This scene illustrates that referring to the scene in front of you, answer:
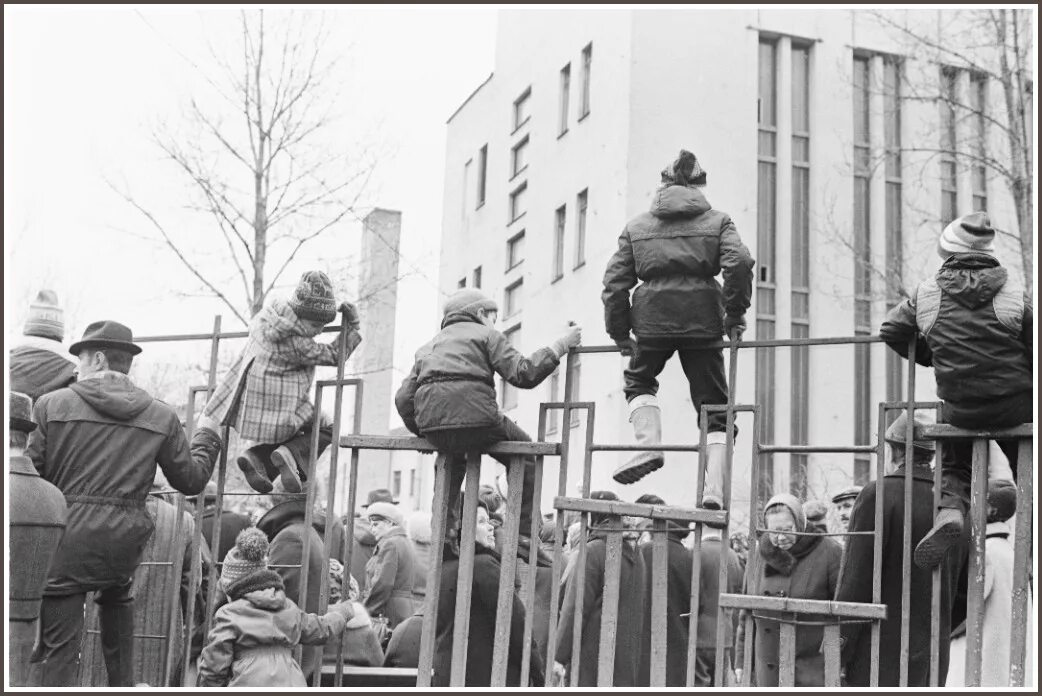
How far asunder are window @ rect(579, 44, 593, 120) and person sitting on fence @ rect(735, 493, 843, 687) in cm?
1840

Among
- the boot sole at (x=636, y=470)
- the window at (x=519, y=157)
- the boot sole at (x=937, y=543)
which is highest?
the window at (x=519, y=157)

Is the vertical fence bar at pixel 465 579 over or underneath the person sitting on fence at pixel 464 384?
underneath

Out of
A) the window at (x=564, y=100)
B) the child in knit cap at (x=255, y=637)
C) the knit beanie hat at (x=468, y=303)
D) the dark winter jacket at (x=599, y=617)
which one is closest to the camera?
the child in knit cap at (x=255, y=637)

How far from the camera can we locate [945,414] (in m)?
5.56

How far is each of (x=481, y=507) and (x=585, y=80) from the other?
1818 cm

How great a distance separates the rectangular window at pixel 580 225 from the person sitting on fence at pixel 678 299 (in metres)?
16.9

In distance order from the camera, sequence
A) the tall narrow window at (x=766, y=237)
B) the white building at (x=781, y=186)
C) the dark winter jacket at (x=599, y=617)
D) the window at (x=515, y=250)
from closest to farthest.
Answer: the dark winter jacket at (x=599, y=617) → the tall narrow window at (x=766, y=237) → the white building at (x=781, y=186) → the window at (x=515, y=250)

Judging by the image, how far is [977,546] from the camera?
17.7ft

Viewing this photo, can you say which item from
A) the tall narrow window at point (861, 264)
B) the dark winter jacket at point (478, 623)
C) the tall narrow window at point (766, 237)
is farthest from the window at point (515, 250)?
the dark winter jacket at point (478, 623)

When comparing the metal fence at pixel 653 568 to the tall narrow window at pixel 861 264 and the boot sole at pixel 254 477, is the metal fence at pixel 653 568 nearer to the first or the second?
the boot sole at pixel 254 477

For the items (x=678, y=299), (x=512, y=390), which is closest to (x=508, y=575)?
(x=678, y=299)

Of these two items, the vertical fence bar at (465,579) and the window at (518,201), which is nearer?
the vertical fence bar at (465,579)

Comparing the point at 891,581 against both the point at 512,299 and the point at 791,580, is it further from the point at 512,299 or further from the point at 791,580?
the point at 512,299

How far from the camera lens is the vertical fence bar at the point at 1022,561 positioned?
5090 mm
